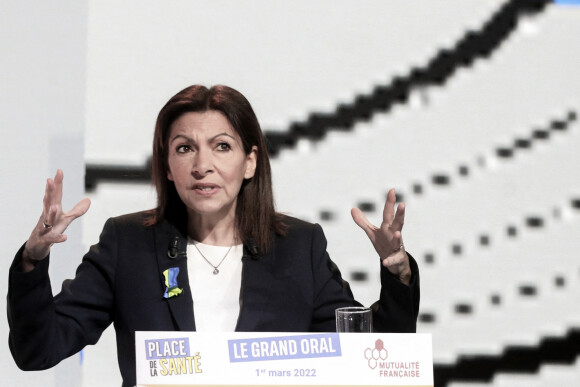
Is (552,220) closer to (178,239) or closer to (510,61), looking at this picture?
(510,61)

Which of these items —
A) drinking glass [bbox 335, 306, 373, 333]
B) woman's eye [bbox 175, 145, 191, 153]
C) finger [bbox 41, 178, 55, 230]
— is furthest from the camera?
woman's eye [bbox 175, 145, 191, 153]

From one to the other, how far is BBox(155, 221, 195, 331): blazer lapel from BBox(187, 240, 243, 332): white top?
0.13 feet

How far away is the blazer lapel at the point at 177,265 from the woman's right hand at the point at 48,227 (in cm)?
36

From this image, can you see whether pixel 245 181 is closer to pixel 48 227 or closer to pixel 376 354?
pixel 48 227

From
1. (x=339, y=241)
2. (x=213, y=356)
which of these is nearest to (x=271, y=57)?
(x=339, y=241)

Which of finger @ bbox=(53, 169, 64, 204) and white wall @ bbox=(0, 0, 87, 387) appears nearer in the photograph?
finger @ bbox=(53, 169, 64, 204)

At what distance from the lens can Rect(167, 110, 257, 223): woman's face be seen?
76.6 inches

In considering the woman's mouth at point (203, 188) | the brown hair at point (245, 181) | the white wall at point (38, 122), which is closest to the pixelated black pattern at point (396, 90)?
the white wall at point (38, 122)

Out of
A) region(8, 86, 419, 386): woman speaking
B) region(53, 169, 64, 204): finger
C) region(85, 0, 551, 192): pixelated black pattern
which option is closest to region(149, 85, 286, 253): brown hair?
region(8, 86, 419, 386): woman speaking

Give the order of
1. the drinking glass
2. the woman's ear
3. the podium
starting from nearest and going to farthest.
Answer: the podium < the drinking glass < the woman's ear

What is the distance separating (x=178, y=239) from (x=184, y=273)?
120 mm

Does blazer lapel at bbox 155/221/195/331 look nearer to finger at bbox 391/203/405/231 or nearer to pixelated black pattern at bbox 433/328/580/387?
finger at bbox 391/203/405/231

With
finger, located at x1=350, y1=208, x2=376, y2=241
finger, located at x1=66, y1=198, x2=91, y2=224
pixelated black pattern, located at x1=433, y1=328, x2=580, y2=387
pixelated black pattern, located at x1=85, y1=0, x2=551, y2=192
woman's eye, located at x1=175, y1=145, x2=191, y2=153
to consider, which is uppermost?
pixelated black pattern, located at x1=85, y1=0, x2=551, y2=192

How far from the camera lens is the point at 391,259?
179cm
